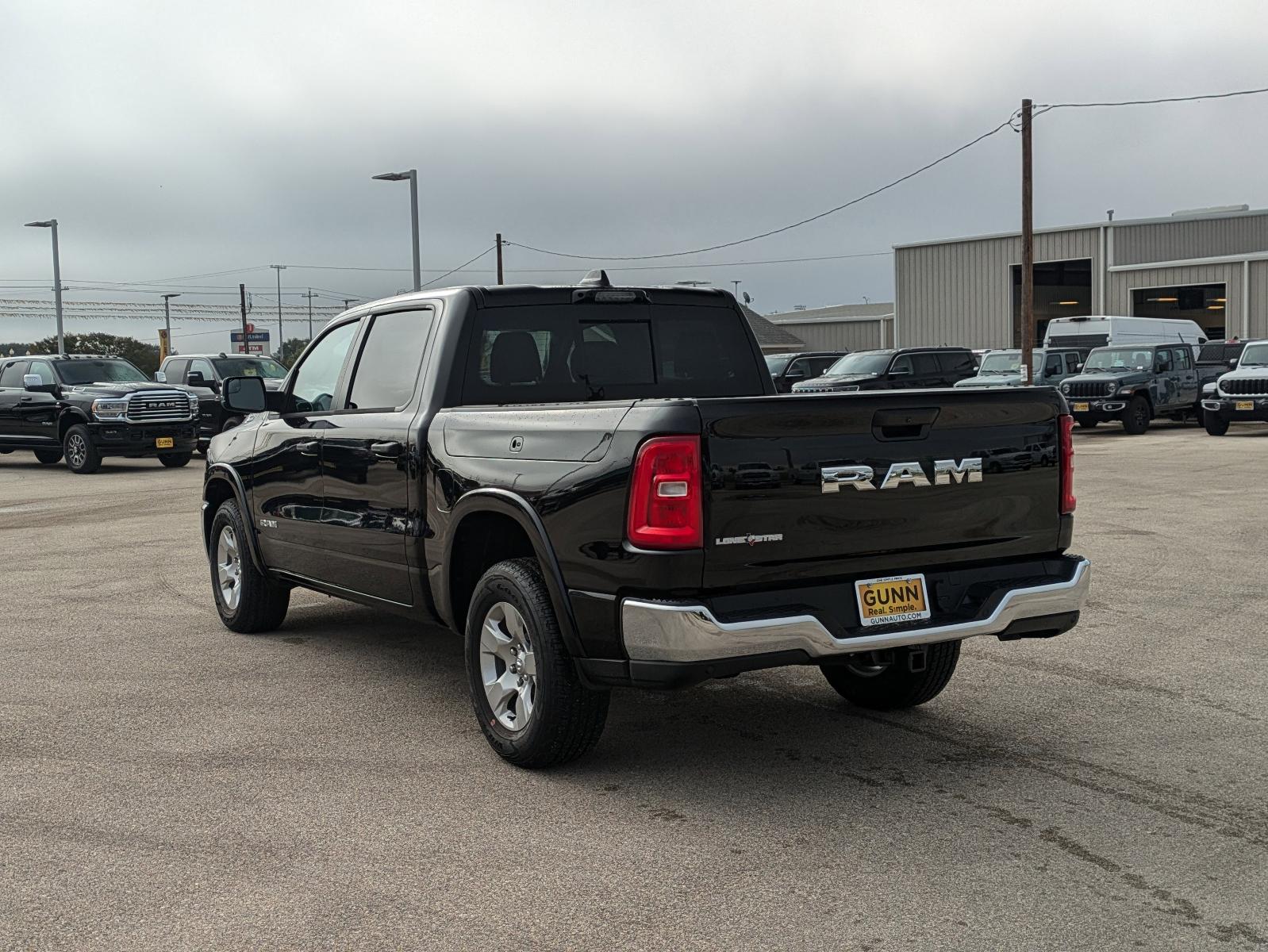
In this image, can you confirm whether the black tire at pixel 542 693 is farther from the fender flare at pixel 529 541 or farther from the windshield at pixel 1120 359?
the windshield at pixel 1120 359

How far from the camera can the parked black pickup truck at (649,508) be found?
464 cm

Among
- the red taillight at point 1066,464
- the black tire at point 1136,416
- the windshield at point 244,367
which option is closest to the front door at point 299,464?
the red taillight at point 1066,464

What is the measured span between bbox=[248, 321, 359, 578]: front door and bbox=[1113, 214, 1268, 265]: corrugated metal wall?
1887 inches

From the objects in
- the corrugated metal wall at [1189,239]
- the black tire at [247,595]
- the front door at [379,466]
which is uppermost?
the corrugated metal wall at [1189,239]

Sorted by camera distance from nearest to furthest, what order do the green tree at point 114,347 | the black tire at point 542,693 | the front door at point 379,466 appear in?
the black tire at point 542,693
the front door at point 379,466
the green tree at point 114,347

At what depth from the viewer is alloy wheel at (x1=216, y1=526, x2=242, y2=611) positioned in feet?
26.6

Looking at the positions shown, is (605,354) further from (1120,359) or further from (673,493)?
(1120,359)

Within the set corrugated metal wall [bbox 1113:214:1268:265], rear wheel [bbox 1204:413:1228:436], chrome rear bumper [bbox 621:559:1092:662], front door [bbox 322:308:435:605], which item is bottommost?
rear wheel [bbox 1204:413:1228:436]

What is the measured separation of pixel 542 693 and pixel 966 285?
5126 cm

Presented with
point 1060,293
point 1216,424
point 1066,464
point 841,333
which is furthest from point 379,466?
point 841,333

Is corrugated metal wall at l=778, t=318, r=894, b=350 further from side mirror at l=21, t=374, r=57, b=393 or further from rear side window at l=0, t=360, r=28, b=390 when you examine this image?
side mirror at l=21, t=374, r=57, b=393

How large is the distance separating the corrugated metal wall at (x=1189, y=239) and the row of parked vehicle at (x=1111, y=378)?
18.1 metres

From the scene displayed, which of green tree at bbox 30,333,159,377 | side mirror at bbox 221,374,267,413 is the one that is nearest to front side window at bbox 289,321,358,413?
side mirror at bbox 221,374,267,413

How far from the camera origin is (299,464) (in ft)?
23.4
